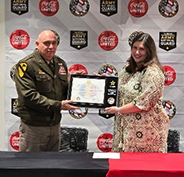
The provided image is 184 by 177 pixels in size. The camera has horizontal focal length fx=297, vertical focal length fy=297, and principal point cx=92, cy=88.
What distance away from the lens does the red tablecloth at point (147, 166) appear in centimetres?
156

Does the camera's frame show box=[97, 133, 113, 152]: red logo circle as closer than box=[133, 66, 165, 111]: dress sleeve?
No

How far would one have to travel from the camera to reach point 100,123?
11.9ft

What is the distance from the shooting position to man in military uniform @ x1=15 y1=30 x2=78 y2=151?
249 cm

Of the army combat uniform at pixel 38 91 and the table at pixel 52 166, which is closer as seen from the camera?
the table at pixel 52 166

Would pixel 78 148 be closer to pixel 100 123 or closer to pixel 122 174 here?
pixel 100 123

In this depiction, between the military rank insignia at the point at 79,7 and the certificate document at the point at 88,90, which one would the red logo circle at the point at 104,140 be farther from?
the military rank insignia at the point at 79,7

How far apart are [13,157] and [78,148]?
5.86 feet

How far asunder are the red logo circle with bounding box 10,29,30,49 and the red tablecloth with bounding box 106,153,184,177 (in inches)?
86.9

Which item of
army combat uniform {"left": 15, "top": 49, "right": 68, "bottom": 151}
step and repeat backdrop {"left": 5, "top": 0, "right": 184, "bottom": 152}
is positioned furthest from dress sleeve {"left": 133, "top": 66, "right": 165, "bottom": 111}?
step and repeat backdrop {"left": 5, "top": 0, "right": 184, "bottom": 152}

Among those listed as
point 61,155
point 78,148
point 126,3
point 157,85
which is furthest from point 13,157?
point 126,3

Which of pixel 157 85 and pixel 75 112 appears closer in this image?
pixel 157 85

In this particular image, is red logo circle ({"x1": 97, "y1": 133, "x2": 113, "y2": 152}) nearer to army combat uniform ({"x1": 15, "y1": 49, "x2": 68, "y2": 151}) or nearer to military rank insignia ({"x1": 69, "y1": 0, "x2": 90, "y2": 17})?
army combat uniform ({"x1": 15, "y1": 49, "x2": 68, "y2": 151})

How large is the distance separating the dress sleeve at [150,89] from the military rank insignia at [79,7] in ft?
5.08

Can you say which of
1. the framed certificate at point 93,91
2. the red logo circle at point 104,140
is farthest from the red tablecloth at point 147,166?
the red logo circle at point 104,140
